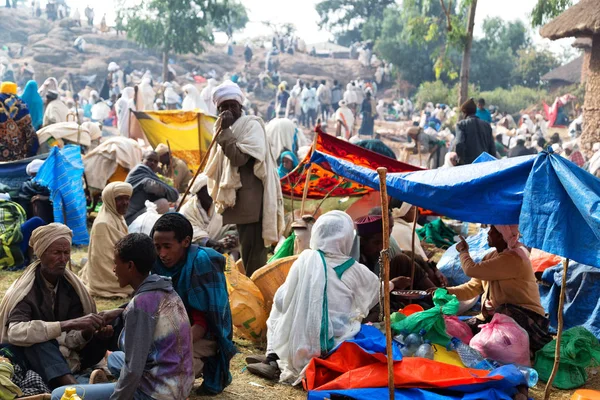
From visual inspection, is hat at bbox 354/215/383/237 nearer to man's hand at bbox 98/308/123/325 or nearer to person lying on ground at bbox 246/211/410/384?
person lying on ground at bbox 246/211/410/384

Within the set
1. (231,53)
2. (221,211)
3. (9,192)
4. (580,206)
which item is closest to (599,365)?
(580,206)

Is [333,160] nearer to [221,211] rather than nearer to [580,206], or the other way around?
[221,211]

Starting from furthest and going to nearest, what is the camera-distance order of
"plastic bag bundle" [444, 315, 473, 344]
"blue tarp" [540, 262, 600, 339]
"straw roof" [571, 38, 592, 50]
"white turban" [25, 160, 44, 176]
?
1. "straw roof" [571, 38, 592, 50]
2. "white turban" [25, 160, 44, 176]
3. "blue tarp" [540, 262, 600, 339]
4. "plastic bag bundle" [444, 315, 473, 344]

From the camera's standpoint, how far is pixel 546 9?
52.9 feet

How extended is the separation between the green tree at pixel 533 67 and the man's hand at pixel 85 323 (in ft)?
143

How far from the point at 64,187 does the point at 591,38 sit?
1226 centimetres

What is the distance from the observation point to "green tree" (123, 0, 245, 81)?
3838 cm

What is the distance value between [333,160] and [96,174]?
205 inches

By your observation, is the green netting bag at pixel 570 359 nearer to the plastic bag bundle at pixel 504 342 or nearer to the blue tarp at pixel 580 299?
the plastic bag bundle at pixel 504 342

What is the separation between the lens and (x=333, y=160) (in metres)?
5.47

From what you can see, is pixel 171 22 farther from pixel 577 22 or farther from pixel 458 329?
pixel 458 329

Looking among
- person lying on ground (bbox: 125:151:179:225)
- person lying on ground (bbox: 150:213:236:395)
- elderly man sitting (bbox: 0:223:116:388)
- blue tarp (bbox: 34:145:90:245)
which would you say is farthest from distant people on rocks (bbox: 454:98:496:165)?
elderly man sitting (bbox: 0:223:116:388)

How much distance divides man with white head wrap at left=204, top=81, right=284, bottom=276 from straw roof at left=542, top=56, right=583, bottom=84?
32.5m

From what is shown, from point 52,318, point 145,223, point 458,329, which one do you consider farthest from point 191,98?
point 52,318
